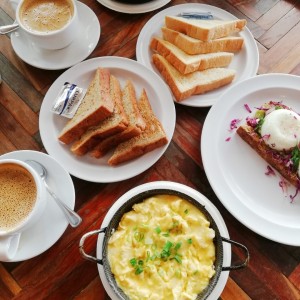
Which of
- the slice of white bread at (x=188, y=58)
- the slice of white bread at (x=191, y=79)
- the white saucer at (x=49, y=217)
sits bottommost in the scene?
the white saucer at (x=49, y=217)

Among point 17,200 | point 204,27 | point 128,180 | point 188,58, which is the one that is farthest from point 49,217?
point 204,27

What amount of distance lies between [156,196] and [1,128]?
2.39ft

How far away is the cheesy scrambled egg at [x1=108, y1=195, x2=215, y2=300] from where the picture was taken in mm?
1221

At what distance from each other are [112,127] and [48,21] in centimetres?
55

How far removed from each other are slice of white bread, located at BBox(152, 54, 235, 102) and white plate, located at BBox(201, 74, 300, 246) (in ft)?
0.24

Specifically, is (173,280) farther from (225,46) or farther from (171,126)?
(225,46)

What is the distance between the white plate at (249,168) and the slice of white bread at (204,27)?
0.24 metres

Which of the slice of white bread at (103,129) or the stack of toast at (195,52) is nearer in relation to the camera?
the slice of white bread at (103,129)

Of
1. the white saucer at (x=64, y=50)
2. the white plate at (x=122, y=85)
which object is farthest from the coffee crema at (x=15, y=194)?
the white saucer at (x=64, y=50)

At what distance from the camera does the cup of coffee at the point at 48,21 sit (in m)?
1.57

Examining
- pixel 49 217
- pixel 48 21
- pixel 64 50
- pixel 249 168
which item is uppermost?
pixel 48 21

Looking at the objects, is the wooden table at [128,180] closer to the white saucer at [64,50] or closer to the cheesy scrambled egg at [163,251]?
the white saucer at [64,50]

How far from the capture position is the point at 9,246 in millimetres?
1248

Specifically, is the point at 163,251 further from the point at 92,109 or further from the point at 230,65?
the point at 230,65
